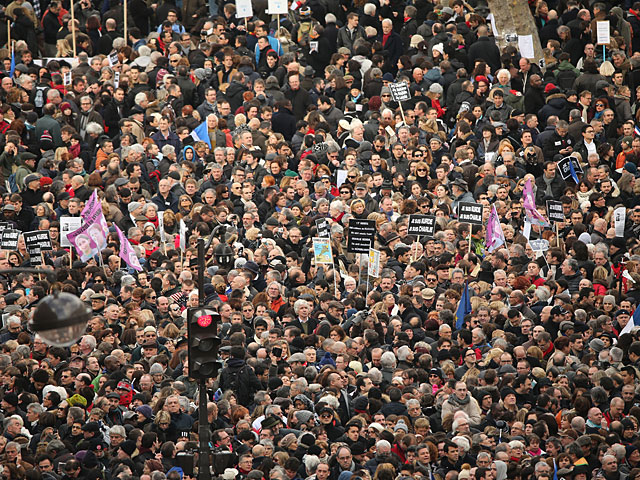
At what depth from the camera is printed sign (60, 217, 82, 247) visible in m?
24.2

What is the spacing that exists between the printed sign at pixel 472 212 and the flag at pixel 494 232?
0.23 m

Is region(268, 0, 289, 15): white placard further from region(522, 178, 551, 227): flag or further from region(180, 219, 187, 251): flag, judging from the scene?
region(522, 178, 551, 227): flag

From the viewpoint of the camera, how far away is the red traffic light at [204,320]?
18328 mm

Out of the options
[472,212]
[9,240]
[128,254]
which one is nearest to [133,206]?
[128,254]

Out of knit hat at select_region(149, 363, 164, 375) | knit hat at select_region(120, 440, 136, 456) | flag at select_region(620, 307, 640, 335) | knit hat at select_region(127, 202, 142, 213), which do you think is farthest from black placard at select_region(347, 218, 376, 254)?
knit hat at select_region(120, 440, 136, 456)

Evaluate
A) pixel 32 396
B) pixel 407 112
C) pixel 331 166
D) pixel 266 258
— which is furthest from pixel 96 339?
pixel 407 112

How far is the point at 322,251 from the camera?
23.6 m

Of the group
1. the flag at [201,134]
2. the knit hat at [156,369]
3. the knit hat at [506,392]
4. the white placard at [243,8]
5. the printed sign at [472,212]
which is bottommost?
the knit hat at [506,392]

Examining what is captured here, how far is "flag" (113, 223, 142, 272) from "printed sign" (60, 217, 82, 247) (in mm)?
827

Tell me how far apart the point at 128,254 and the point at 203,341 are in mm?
5623

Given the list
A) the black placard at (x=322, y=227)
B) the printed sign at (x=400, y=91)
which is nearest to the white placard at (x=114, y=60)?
the printed sign at (x=400, y=91)

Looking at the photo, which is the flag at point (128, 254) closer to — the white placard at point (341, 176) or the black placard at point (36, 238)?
the black placard at point (36, 238)

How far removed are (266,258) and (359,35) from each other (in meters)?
7.78

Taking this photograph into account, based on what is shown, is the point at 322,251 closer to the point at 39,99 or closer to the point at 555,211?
the point at 555,211
